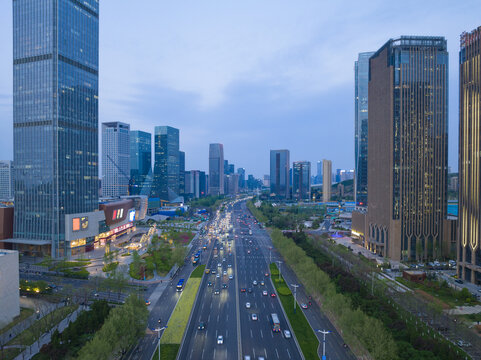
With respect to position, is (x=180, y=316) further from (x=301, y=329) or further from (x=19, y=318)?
(x=19, y=318)

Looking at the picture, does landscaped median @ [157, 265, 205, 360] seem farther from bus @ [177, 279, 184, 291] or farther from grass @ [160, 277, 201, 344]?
bus @ [177, 279, 184, 291]

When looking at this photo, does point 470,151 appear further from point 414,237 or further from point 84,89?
point 84,89

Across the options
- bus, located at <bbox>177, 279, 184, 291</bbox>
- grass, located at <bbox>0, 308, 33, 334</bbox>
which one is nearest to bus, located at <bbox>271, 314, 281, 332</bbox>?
bus, located at <bbox>177, 279, 184, 291</bbox>

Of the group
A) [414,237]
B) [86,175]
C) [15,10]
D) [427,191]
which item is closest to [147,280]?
[86,175]

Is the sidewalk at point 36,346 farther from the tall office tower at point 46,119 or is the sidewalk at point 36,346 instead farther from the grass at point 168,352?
the tall office tower at point 46,119

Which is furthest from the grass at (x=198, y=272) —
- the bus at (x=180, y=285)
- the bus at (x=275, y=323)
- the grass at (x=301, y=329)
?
the bus at (x=275, y=323)

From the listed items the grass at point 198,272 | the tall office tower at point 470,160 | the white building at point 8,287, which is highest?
the tall office tower at point 470,160
